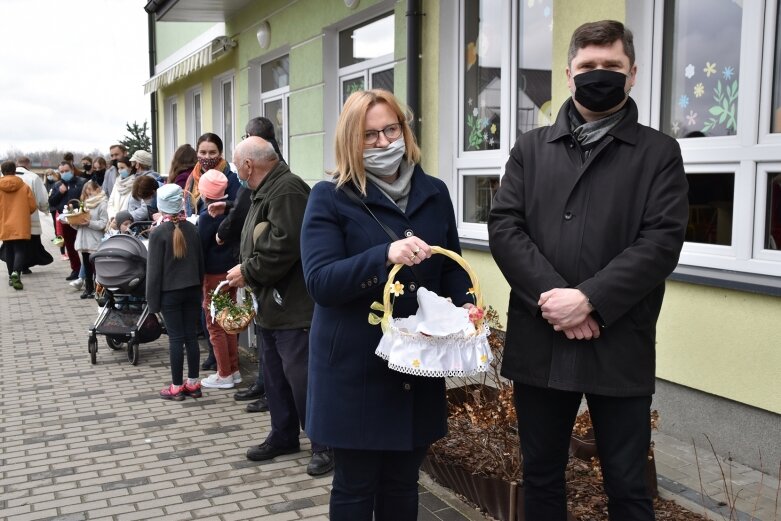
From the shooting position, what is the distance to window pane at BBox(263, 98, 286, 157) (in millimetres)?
11625

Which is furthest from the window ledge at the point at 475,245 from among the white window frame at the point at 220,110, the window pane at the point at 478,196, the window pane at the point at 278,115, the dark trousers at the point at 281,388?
the white window frame at the point at 220,110

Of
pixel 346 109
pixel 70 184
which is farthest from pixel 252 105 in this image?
pixel 346 109

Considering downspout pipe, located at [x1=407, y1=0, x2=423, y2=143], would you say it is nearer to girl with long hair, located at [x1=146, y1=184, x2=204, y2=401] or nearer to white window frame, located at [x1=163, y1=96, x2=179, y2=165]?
girl with long hair, located at [x1=146, y1=184, x2=204, y2=401]

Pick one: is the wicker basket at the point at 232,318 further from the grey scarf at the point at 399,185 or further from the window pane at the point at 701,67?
the window pane at the point at 701,67

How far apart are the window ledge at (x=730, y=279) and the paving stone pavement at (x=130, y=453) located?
1.96 meters

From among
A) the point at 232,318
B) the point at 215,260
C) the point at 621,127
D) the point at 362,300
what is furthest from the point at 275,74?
the point at 621,127

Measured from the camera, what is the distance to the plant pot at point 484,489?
138 inches

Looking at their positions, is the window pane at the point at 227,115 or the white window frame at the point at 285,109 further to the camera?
the window pane at the point at 227,115

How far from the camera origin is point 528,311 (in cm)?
274

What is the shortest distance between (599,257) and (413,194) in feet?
2.29

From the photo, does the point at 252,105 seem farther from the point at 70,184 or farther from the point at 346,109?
the point at 346,109

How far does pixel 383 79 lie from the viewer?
28.6 ft

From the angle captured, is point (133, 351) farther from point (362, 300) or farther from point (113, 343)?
point (362, 300)

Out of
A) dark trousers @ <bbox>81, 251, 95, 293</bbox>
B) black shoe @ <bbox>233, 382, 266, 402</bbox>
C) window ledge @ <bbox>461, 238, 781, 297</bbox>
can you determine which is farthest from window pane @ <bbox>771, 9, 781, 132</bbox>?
dark trousers @ <bbox>81, 251, 95, 293</bbox>
